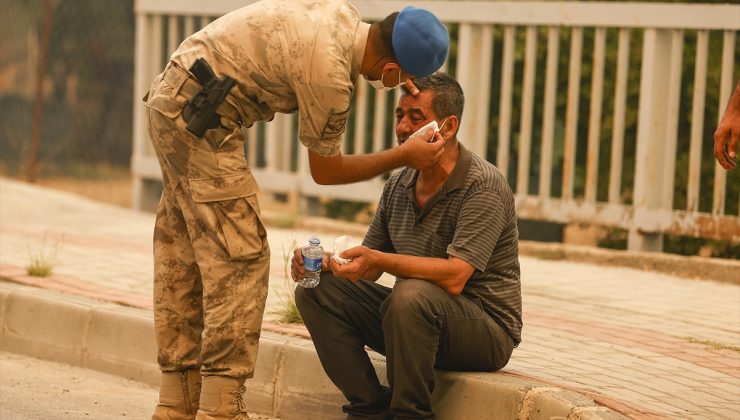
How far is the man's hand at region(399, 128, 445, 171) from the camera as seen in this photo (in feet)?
17.2

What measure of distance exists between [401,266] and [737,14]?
13.7ft

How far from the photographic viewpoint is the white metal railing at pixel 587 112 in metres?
8.83

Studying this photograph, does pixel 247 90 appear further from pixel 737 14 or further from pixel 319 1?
pixel 737 14

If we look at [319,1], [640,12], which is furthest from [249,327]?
[640,12]

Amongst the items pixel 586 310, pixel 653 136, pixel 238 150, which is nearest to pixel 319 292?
pixel 238 150

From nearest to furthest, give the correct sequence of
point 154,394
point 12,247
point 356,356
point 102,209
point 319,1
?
1. point 319,1
2. point 356,356
3. point 154,394
4. point 12,247
5. point 102,209

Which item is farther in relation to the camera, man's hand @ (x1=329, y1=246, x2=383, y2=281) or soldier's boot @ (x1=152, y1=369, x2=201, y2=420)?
soldier's boot @ (x1=152, y1=369, x2=201, y2=420)

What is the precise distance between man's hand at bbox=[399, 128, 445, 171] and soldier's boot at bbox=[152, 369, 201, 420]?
3.87 ft

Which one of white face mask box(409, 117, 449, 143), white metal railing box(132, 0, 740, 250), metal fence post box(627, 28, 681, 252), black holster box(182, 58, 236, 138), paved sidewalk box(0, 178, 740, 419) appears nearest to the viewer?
black holster box(182, 58, 236, 138)

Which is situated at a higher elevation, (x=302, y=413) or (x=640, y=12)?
(x=640, y=12)

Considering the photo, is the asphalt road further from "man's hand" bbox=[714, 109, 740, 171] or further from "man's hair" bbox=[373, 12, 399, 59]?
"man's hand" bbox=[714, 109, 740, 171]

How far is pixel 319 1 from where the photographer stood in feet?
16.1

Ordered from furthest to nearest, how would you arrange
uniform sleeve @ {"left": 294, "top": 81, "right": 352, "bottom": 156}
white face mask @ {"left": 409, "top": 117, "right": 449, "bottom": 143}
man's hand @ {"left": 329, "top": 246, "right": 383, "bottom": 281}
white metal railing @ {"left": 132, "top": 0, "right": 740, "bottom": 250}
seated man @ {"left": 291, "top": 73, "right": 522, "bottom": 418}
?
white metal railing @ {"left": 132, "top": 0, "right": 740, "bottom": 250} < white face mask @ {"left": 409, "top": 117, "right": 449, "bottom": 143} < man's hand @ {"left": 329, "top": 246, "right": 383, "bottom": 281} < seated man @ {"left": 291, "top": 73, "right": 522, "bottom": 418} < uniform sleeve @ {"left": 294, "top": 81, "right": 352, "bottom": 156}

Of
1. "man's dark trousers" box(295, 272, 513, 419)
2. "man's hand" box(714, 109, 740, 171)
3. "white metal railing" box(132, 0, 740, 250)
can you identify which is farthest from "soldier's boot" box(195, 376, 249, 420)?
"white metal railing" box(132, 0, 740, 250)
